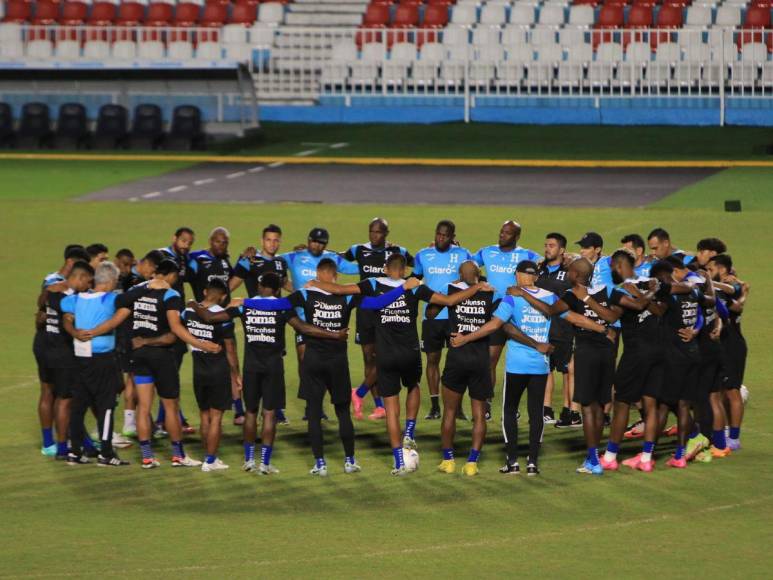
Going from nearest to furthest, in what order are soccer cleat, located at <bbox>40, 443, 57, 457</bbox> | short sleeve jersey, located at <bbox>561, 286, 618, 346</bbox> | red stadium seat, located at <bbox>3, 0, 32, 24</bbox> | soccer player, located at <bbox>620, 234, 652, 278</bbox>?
short sleeve jersey, located at <bbox>561, 286, 618, 346</bbox> < soccer cleat, located at <bbox>40, 443, 57, 457</bbox> < soccer player, located at <bbox>620, 234, 652, 278</bbox> < red stadium seat, located at <bbox>3, 0, 32, 24</bbox>

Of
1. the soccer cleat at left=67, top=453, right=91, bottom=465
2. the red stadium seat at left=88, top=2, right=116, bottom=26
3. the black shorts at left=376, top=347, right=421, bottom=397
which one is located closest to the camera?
the black shorts at left=376, top=347, right=421, bottom=397

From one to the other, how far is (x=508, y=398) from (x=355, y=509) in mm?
1967

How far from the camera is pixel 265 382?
589 inches

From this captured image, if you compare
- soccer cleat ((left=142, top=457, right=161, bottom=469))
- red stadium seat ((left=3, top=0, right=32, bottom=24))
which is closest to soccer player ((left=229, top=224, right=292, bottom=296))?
soccer cleat ((left=142, top=457, right=161, bottom=469))

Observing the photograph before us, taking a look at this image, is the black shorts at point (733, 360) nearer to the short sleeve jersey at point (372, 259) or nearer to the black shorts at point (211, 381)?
the short sleeve jersey at point (372, 259)

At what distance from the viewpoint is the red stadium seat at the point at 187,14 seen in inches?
1975

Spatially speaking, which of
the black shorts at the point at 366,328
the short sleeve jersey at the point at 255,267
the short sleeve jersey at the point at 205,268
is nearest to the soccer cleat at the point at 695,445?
the black shorts at the point at 366,328

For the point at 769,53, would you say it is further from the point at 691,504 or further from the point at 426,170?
the point at 691,504

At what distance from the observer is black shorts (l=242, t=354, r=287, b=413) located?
14914mm

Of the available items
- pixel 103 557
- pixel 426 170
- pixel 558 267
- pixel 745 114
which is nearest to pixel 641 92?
pixel 745 114

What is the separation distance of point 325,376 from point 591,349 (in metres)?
2.47

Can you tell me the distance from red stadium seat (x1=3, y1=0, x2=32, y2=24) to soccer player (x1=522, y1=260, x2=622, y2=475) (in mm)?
38763

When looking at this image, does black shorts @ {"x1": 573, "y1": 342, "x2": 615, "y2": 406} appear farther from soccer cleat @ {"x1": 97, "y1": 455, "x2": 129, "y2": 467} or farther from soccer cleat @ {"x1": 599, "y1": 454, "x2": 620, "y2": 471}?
soccer cleat @ {"x1": 97, "y1": 455, "x2": 129, "y2": 467}

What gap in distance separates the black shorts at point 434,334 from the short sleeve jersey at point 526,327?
2123 mm
